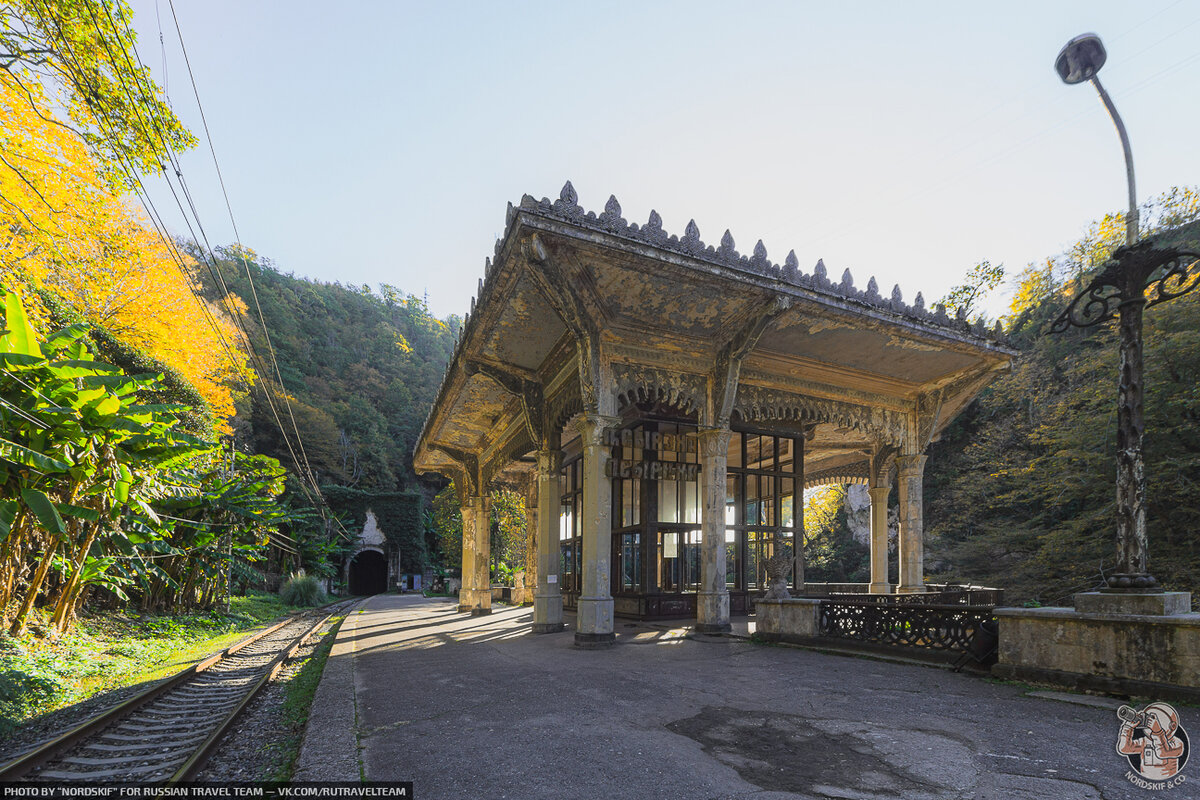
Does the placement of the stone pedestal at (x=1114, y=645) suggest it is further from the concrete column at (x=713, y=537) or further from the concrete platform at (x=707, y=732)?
the concrete column at (x=713, y=537)

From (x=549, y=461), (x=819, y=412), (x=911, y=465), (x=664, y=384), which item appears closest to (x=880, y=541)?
(x=911, y=465)

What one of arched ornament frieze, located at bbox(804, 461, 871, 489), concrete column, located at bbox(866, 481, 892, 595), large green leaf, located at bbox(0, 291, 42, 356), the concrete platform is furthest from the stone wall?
arched ornament frieze, located at bbox(804, 461, 871, 489)

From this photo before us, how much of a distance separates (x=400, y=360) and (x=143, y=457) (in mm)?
64344

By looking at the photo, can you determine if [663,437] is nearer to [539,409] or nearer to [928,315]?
[539,409]

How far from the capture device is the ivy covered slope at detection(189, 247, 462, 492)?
48.8m

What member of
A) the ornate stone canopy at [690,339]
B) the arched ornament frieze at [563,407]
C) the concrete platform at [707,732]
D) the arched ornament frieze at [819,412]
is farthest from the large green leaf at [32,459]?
the arched ornament frieze at [819,412]

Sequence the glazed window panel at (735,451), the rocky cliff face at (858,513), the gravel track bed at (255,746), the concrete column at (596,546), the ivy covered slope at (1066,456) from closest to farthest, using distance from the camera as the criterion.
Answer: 1. the gravel track bed at (255,746)
2. the concrete column at (596,546)
3. the ivy covered slope at (1066,456)
4. the glazed window panel at (735,451)
5. the rocky cliff face at (858,513)

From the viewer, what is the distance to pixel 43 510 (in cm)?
711

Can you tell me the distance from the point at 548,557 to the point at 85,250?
61.1 feet

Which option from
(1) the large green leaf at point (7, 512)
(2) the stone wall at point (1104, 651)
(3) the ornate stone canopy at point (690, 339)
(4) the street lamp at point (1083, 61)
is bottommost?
(2) the stone wall at point (1104, 651)

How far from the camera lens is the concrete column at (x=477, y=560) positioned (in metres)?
18.9

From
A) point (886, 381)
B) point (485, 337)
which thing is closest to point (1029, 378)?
point (886, 381)

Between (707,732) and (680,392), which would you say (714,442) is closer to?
(680,392)

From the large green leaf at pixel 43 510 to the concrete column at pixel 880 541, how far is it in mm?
16132
